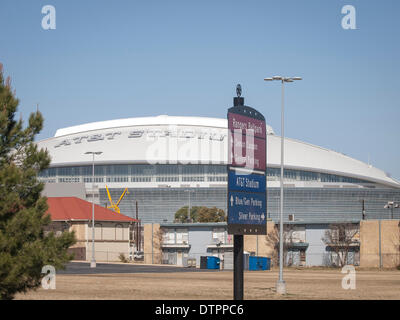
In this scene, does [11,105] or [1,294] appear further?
[11,105]

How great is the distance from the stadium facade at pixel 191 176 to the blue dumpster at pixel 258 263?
299 feet

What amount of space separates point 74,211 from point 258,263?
3068 centimetres

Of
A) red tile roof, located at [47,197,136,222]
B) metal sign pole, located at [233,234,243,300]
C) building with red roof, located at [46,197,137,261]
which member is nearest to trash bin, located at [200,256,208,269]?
building with red roof, located at [46,197,137,261]

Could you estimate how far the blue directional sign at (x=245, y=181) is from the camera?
26.7 metres

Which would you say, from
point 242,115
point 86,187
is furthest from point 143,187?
point 242,115

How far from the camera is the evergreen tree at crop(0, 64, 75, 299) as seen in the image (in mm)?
22656

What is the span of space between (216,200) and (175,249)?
241 ft

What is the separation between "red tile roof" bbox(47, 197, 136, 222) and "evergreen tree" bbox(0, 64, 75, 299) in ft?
232

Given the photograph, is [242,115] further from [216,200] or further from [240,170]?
[216,200]

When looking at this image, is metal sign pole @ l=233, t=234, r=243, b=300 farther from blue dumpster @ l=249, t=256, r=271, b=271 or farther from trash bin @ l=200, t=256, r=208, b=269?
trash bin @ l=200, t=256, r=208, b=269

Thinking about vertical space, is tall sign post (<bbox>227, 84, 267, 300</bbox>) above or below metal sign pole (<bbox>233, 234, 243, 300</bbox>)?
above

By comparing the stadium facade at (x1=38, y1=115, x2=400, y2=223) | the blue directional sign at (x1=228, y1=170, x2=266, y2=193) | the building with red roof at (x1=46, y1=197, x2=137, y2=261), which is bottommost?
the building with red roof at (x1=46, y1=197, x2=137, y2=261)

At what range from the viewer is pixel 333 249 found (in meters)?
93.8
